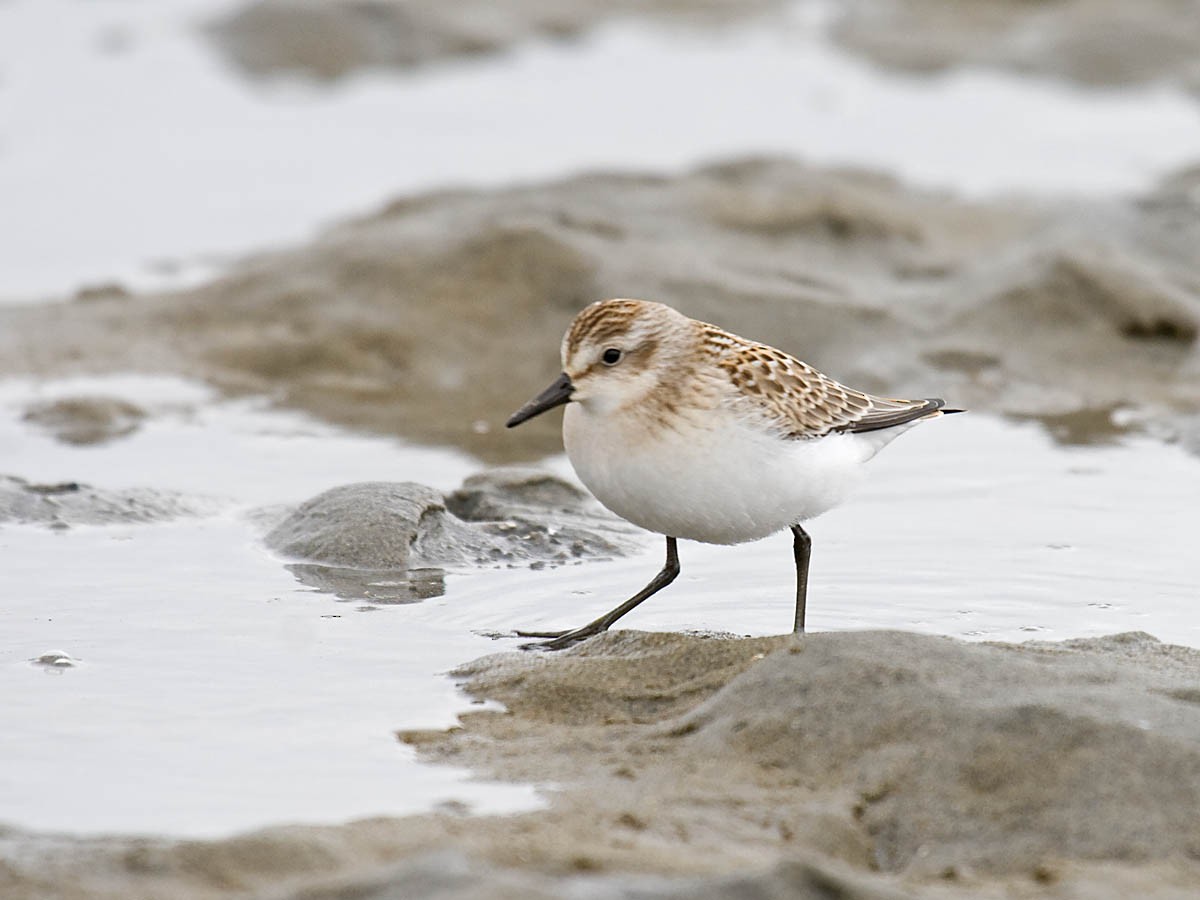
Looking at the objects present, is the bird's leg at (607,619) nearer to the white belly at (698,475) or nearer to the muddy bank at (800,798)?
the white belly at (698,475)

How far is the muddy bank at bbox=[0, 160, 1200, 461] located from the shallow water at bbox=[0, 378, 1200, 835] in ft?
1.84

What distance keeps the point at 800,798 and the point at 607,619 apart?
189cm

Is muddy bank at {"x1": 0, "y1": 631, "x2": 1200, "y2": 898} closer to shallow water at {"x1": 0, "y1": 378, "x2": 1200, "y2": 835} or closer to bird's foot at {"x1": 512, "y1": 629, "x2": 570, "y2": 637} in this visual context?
shallow water at {"x1": 0, "y1": 378, "x2": 1200, "y2": 835}

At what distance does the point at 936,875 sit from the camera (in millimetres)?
4254

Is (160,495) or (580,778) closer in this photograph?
(580,778)

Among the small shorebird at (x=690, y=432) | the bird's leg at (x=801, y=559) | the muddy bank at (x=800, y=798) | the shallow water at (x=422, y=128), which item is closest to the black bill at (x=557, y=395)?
the small shorebird at (x=690, y=432)

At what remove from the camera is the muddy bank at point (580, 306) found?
1009 cm

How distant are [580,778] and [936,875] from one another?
41.0 inches

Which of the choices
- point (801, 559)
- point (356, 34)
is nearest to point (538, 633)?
point (801, 559)

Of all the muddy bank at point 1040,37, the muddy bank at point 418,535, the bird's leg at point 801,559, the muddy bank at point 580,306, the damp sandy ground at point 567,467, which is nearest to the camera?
the damp sandy ground at point 567,467

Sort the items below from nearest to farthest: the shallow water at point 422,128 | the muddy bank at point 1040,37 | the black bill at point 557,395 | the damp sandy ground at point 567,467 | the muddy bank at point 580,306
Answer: the damp sandy ground at point 567,467 → the black bill at point 557,395 → the muddy bank at point 580,306 → the shallow water at point 422,128 → the muddy bank at point 1040,37

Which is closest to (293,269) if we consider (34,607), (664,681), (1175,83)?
(34,607)

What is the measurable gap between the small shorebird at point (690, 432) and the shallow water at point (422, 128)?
6351 mm

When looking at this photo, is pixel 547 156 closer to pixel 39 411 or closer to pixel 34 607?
pixel 39 411
